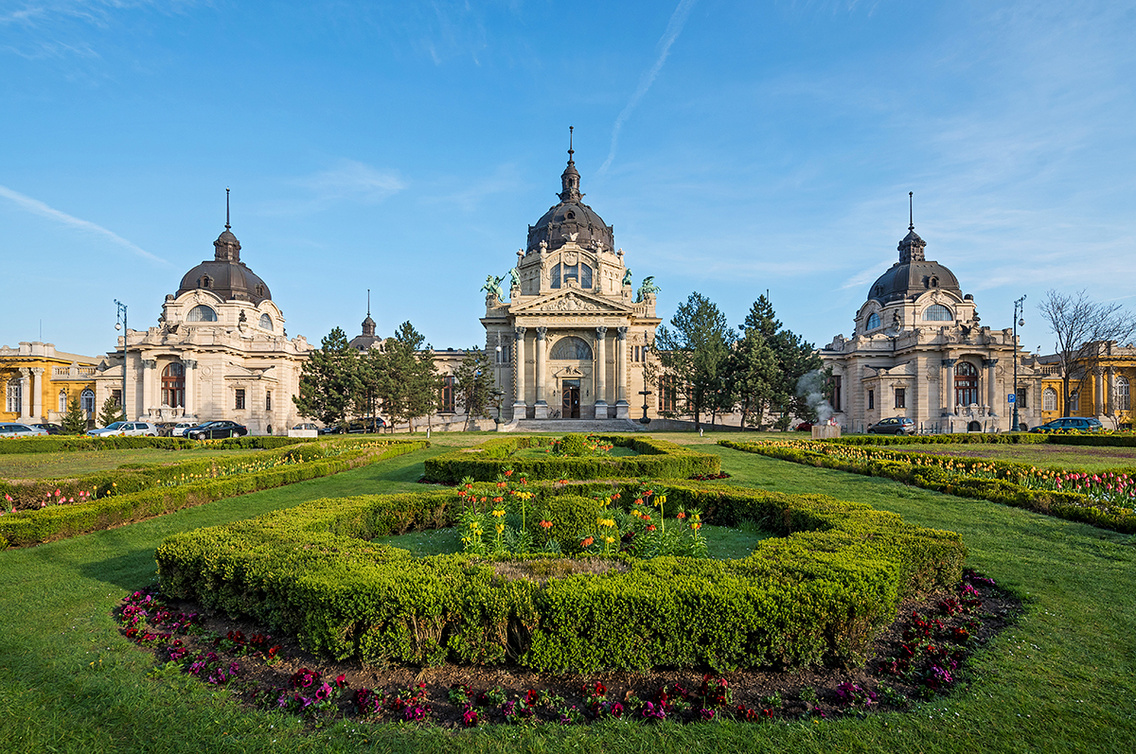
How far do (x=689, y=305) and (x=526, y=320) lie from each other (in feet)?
42.5

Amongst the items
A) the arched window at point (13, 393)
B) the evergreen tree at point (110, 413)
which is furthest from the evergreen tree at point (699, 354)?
the arched window at point (13, 393)

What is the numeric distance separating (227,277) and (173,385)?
41.2 ft

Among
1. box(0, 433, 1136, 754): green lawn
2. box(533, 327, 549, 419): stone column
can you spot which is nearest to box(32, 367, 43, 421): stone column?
box(533, 327, 549, 419): stone column

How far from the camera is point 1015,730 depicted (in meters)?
3.58

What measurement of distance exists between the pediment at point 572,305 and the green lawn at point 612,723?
40.3 m

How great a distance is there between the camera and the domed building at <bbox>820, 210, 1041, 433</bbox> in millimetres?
46375

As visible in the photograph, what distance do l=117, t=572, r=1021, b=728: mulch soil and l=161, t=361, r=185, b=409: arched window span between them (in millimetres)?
49215

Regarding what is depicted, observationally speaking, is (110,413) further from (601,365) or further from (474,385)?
(601,365)

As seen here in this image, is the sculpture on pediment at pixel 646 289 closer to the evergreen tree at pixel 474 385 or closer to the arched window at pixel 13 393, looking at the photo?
the evergreen tree at pixel 474 385

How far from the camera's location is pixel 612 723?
3.74 meters

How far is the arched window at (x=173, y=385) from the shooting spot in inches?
1816

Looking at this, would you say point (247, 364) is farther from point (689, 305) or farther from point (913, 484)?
point (913, 484)

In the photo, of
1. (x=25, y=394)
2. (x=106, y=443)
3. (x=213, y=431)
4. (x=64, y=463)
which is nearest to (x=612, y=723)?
(x=64, y=463)

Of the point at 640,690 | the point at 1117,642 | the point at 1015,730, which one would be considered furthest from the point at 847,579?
the point at 1117,642
